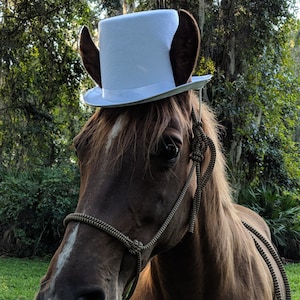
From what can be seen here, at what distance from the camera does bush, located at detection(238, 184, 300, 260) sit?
9727mm

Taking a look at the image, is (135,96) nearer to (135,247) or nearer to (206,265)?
(135,247)

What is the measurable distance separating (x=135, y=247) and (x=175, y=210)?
20 cm

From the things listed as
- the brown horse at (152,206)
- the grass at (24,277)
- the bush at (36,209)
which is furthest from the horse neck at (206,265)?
the bush at (36,209)

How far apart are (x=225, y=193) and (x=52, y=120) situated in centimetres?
897

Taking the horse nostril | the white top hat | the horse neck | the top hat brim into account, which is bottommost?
the horse neck

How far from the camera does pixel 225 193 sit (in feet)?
6.63

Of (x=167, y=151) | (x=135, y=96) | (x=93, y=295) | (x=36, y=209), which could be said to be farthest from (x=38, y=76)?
(x=93, y=295)

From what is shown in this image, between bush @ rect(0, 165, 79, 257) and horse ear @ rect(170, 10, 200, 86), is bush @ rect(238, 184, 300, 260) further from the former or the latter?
horse ear @ rect(170, 10, 200, 86)

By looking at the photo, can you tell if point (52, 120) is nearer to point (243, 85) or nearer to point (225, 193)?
point (243, 85)

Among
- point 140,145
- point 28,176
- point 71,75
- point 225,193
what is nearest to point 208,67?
point 71,75

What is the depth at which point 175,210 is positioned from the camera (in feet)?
5.06

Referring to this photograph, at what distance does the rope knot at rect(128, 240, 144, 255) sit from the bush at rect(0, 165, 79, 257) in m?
7.99

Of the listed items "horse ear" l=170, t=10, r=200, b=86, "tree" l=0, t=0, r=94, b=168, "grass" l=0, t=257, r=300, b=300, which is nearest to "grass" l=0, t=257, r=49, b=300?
"grass" l=0, t=257, r=300, b=300

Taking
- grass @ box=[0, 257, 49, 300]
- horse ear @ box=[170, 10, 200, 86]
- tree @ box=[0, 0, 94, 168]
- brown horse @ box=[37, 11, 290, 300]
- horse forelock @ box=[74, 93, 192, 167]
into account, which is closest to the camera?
brown horse @ box=[37, 11, 290, 300]
